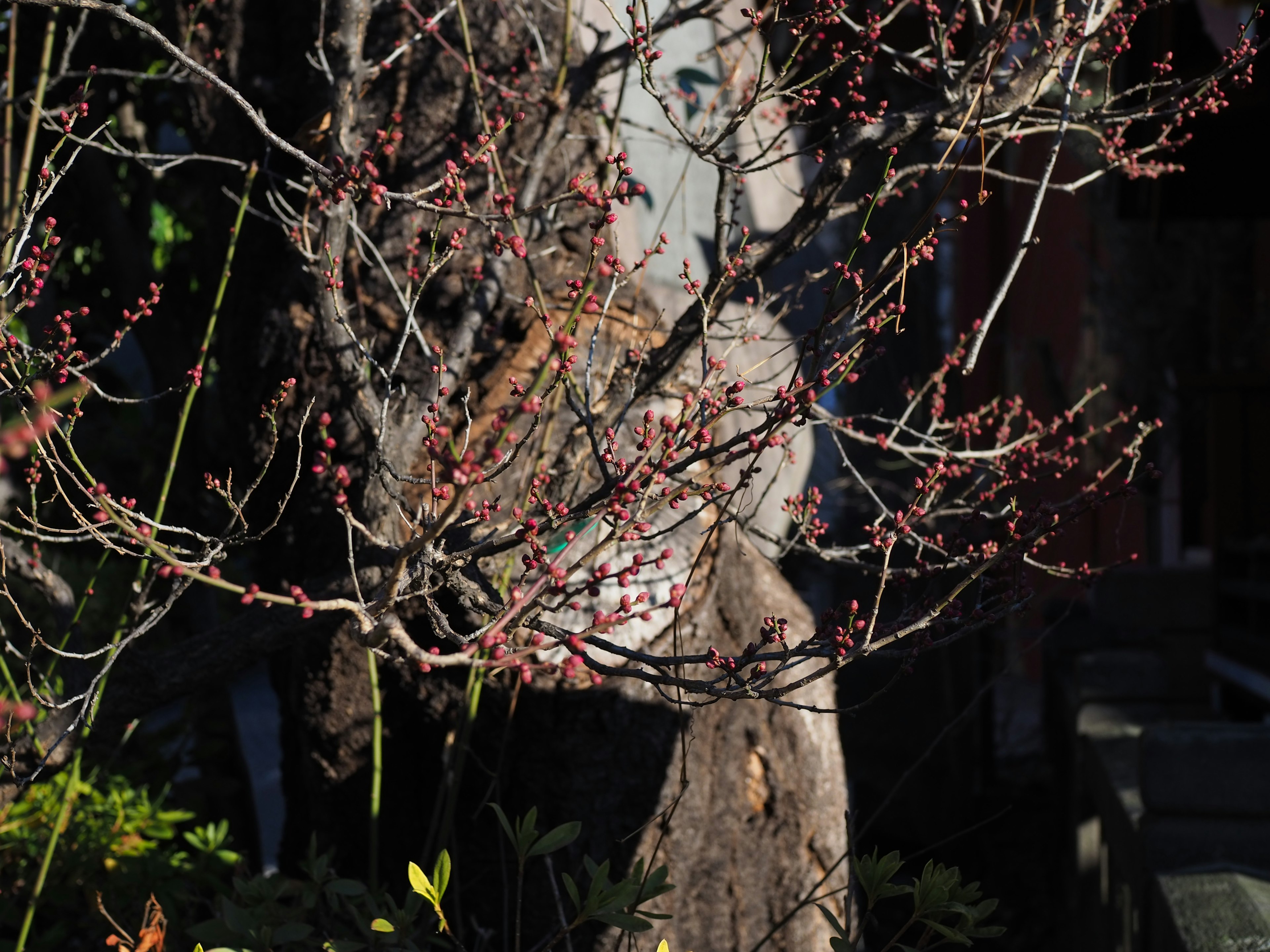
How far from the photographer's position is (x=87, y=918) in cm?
269

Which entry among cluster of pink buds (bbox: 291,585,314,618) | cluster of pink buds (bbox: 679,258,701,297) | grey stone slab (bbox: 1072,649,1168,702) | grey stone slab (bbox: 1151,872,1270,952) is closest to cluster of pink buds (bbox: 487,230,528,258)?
cluster of pink buds (bbox: 679,258,701,297)

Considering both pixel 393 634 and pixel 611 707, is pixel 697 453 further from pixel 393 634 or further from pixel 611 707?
pixel 611 707

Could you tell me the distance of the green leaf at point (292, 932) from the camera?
1.62 meters

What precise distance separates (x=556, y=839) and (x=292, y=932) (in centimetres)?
45

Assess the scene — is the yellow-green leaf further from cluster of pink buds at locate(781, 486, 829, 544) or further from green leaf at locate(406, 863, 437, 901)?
cluster of pink buds at locate(781, 486, 829, 544)

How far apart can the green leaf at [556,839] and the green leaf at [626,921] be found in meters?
0.11

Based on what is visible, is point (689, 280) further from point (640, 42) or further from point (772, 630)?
point (772, 630)

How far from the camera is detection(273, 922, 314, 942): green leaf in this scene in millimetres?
1618

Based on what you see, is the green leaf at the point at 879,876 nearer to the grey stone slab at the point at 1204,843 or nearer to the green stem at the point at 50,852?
the green stem at the point at 50,852

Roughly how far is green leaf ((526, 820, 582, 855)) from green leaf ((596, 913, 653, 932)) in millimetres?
113

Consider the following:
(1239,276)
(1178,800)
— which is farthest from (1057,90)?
Answer: (1239,276)

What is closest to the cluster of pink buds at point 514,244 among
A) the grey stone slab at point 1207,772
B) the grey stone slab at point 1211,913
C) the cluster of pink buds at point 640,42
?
the cluster of pink buds at point 640,42

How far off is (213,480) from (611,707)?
1076 mm

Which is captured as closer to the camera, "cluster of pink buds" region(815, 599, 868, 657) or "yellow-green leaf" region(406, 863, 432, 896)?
"cluster of pink buds" region(815, 599, 868, 657)
